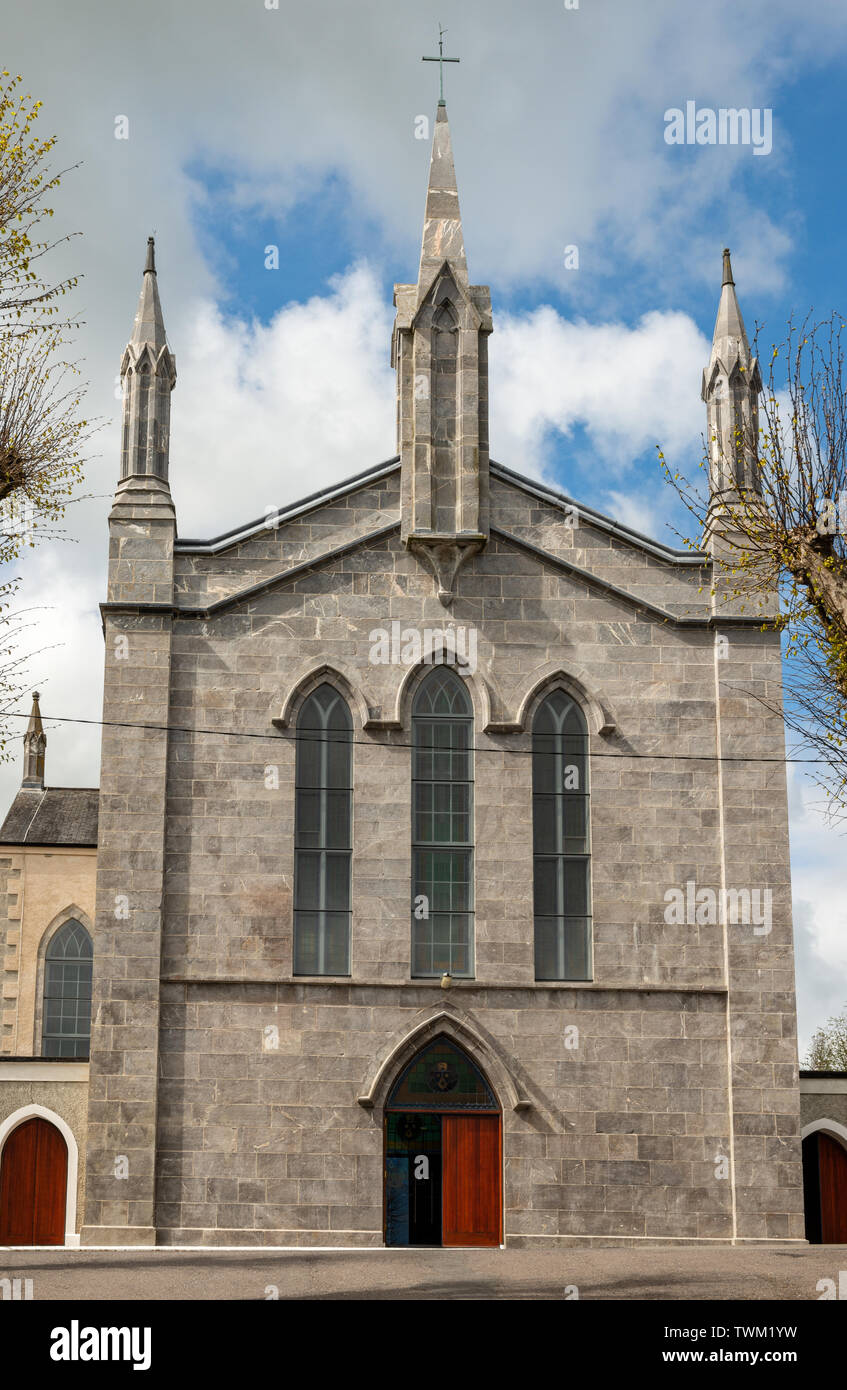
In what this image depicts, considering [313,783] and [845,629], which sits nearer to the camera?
[845,629]

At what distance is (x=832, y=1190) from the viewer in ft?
94.3

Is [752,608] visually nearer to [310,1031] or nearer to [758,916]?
[758,916]

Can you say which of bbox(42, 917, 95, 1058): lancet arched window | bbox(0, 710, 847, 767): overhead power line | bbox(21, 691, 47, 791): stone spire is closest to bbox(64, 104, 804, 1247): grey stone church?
bbox(0, 710, 847, 767): overhead power line

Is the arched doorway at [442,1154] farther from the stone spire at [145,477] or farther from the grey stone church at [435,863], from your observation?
the stone spire at [145,477]

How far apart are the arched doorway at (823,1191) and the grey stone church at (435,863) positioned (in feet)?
6.04

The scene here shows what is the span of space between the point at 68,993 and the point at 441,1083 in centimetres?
1727

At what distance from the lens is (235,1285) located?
19.2m

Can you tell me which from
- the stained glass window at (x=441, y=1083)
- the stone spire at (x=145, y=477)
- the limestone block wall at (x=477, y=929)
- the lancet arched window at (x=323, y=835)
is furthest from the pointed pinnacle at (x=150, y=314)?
the stained glass window at (x=441, y=1083)

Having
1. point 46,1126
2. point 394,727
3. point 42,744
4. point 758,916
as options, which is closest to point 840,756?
point 758,916

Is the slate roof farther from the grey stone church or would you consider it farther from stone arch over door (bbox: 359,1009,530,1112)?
stone arch over door (bbox: 359,1009,530,1112)

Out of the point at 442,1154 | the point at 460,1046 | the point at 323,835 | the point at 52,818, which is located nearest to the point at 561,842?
the point at 460,1046

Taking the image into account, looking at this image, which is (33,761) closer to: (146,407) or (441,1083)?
(146,407)

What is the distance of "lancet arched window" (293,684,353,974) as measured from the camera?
90.0 feet

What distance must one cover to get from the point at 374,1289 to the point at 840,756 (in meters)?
8.70
